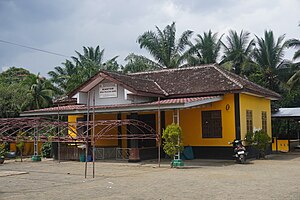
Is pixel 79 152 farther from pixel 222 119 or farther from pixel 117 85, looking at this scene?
pixel 222 119

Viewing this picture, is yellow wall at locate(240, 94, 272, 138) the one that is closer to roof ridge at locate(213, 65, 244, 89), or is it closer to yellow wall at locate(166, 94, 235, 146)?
yellow wall at locate(166, 94, 235, 146)

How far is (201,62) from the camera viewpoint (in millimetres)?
37156

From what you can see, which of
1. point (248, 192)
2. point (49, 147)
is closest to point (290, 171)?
point (248, 192)

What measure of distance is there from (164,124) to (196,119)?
1893 mm

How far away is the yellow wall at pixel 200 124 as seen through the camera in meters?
20.0

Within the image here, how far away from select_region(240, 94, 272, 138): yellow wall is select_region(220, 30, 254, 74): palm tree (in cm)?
1292

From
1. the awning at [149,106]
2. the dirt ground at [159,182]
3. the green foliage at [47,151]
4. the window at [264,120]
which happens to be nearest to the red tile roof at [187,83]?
the awning at [149,106]

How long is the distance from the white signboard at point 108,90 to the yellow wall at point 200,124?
10.4 ft

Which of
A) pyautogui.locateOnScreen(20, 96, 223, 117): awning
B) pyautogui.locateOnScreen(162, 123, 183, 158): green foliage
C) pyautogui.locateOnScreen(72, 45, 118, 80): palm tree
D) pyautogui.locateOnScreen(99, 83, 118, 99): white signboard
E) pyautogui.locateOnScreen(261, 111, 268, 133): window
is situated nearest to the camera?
pyautogui.locateOnScreen(162, 123, 183, 158): green foliage

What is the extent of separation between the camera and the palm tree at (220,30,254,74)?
3790 cm

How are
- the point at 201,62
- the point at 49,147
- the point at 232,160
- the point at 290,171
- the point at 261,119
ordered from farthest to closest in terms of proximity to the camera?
the point at 201,62
the point at 49,147
the point at 261,119
the point at 232,160
the point at 290,171

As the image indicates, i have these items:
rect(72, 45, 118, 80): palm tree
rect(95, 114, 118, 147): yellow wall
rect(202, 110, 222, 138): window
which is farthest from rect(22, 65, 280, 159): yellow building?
rect(72, 45, 118, 80): palm tree

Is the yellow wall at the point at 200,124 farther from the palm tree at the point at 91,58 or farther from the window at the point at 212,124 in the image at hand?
the palm tree at the point at 91,58

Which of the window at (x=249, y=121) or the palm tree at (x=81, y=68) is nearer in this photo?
the window at (x=249, y=121)
